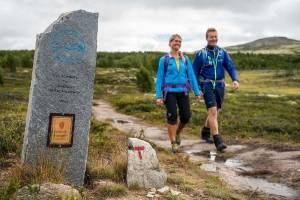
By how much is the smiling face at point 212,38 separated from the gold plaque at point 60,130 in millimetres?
4929

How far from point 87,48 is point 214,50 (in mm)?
4721

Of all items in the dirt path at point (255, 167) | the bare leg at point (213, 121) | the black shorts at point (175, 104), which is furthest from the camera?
the bare leg at point (213, 121)

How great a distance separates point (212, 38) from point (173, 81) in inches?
62.5

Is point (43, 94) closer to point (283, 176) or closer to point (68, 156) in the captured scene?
point (68, 156)

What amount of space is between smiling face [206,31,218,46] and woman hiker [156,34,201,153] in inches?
40.8

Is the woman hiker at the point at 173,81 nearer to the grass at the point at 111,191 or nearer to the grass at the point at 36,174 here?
the grass at the point at 111,191

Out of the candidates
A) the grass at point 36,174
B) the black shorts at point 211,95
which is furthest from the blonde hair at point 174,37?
the grass at point 36,174

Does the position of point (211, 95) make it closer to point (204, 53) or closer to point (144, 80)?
point (204, 53)

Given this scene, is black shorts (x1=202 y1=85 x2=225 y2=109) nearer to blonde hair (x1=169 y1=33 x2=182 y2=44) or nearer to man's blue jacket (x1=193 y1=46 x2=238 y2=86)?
man's blue jacket (x1=193 y1=46 x2=238 y2=86)

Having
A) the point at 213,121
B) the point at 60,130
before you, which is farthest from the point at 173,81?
the point at 60,130

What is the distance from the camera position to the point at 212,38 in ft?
33.8

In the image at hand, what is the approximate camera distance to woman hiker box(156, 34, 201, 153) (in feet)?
30.6

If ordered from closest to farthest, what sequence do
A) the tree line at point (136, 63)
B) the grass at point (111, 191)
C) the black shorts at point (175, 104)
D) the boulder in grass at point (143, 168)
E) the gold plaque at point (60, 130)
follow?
the grass at point (111, 191), the gold plaque at point (60, 130), the boulder in grass at point (143, 168), the black shorts at point (175, 104), the tree line at point (136, 63)

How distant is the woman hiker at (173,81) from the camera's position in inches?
367
